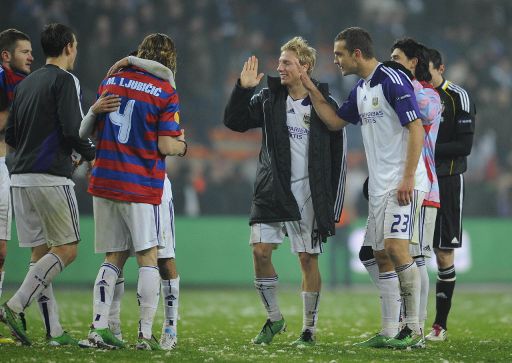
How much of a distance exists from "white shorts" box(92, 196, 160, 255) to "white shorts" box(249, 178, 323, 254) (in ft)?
4.21

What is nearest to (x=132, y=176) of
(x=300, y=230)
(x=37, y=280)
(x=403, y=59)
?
(x=37, y=280)

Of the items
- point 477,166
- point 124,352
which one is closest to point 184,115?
point 477,166

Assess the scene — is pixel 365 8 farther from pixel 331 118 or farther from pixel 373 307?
pixel 331 118

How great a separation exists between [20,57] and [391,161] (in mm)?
3305

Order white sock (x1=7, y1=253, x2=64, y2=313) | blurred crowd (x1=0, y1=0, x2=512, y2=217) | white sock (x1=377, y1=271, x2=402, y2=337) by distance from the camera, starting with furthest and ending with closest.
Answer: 1. blurred crowd (x1=0, y1=0, x2=512, y2=217)
2. white sock (x1=377, y1=271, x2=402, y2=337)
3. white sock (x1=7, y1=253, x2=64, y2=313)

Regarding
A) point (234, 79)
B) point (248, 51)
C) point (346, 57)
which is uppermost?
point (248, 51)

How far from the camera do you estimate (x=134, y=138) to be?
7066 millimetres

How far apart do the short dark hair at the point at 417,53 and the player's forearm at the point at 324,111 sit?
95 cm

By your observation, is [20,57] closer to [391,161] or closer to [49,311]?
[49,311]

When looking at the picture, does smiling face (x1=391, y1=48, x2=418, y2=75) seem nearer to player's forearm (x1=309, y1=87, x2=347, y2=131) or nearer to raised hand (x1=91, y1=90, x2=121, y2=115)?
player's forearm (x1=309, y1=87, x2=347, y2=131)

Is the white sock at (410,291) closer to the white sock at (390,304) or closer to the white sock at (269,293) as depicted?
the white sock at (390,304)

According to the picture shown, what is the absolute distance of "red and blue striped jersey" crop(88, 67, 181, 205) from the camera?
7031 mm

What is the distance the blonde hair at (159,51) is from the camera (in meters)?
7.20

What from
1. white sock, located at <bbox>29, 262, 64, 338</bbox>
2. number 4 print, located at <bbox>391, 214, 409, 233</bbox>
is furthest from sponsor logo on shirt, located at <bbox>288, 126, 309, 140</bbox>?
white sock, located at <bbox>29, 262, 64, 338</bbox>
